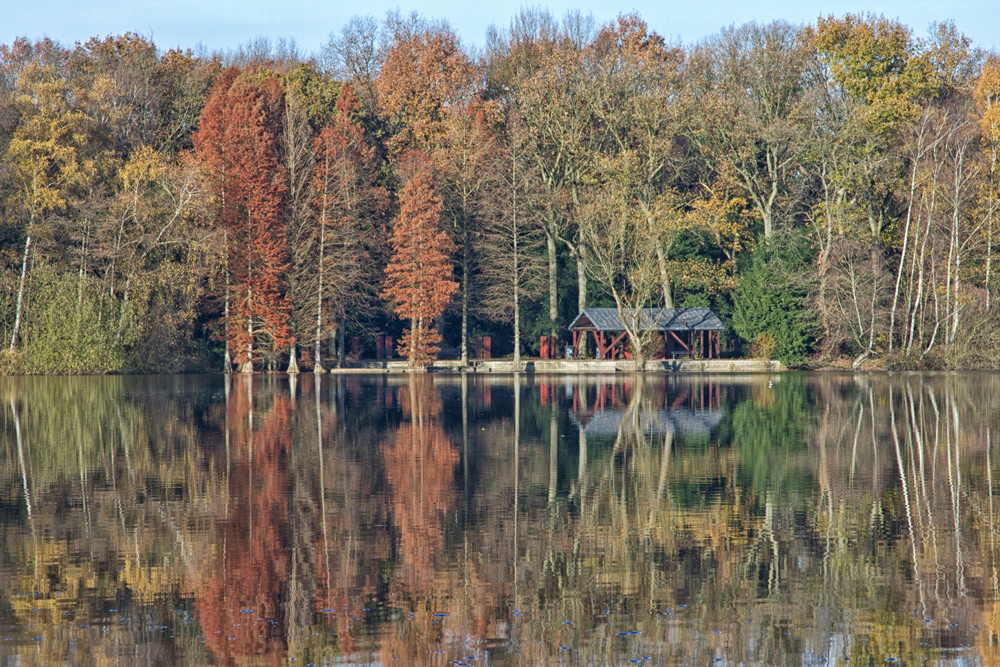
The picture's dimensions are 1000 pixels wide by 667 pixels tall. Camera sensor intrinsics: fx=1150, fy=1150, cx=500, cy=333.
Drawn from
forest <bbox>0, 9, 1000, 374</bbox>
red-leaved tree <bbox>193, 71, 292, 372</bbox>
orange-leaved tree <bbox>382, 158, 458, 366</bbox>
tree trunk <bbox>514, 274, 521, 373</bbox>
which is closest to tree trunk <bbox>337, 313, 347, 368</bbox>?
forest <bbox>0, 9, 1000, 374</bbox>

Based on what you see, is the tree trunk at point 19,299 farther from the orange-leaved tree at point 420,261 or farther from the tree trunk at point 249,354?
the orange-leaved tree at point 420,261

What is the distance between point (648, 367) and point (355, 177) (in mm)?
20448

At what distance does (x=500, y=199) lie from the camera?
71.6m

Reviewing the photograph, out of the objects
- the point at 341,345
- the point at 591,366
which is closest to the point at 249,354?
the point at 341,345

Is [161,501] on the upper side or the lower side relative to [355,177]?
lower

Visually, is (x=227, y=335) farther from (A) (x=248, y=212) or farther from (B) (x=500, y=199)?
(B) (x=500, y=199)

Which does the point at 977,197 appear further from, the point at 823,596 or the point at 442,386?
the point at 823,596

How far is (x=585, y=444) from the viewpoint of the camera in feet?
83.1

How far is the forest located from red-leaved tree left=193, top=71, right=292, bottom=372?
0.17 meters

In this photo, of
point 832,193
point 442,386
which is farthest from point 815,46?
point 442,386

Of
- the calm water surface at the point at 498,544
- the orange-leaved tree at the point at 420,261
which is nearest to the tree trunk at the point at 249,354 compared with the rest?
the orange-leaved tree at the point at 420,261

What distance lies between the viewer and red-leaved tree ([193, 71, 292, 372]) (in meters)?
63.3

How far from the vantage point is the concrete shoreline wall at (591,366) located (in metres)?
68.0

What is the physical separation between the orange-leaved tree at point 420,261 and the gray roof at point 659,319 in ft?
32.9
